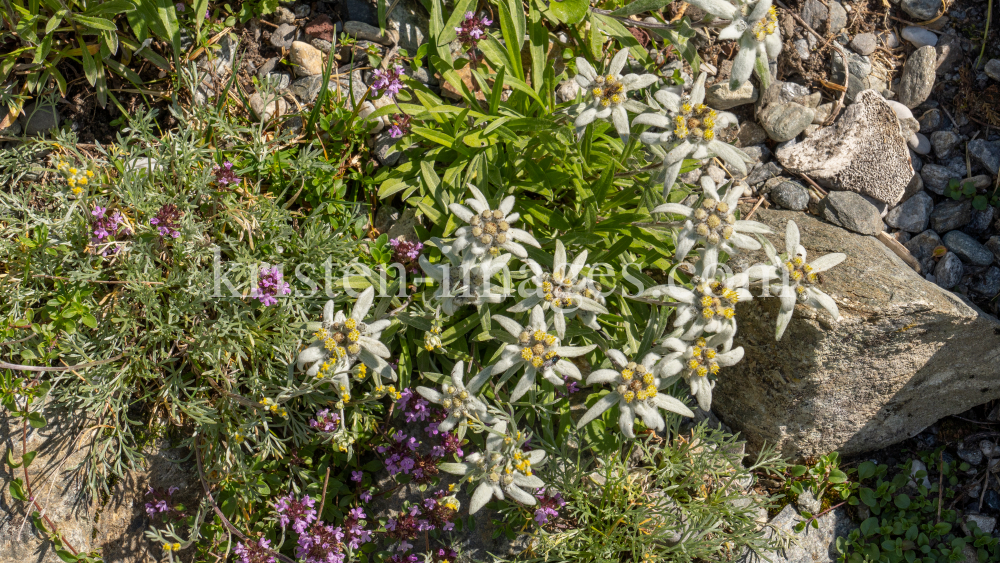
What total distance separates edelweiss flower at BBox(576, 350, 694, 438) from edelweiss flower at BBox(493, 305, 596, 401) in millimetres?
219

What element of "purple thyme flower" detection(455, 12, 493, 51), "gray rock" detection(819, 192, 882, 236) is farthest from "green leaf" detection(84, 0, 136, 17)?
"gray rock" detection(819, 192, 882, 236)

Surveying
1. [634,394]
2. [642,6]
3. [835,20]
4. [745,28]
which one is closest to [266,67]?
[642,6]

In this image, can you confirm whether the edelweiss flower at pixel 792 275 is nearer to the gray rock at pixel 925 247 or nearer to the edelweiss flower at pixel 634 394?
the edelweiss flower at pixel 634 394

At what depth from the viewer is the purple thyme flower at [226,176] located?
15.2 ft

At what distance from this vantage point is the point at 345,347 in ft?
13.1

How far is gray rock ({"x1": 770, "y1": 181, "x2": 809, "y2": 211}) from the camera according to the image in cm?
566

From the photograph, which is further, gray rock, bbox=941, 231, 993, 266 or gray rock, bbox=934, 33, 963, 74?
gray rock, bbox=934, 33, 963, 74

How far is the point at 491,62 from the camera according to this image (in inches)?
190

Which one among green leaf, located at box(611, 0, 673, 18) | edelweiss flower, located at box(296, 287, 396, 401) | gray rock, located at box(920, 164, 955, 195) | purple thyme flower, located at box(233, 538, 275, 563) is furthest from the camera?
gray rock, located at box(920, 164, 955, 195)

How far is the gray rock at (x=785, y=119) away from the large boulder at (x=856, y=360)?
0.75 metres

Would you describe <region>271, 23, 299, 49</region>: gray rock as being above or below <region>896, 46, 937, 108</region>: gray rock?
below

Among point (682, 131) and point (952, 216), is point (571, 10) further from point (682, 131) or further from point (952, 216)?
point (952, 216)

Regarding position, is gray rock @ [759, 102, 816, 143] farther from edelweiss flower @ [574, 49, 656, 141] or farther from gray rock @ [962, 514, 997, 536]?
gray rock @ [962, 514, 997, 536]

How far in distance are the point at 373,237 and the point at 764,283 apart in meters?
2.91
